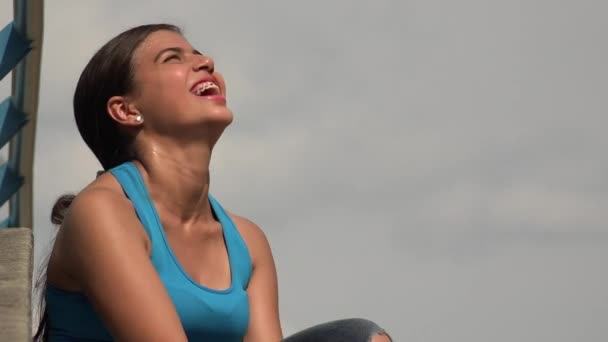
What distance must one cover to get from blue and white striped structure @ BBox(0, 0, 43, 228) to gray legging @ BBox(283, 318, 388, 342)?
8720mm

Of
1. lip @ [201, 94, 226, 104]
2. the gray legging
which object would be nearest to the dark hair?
lip @ [201, 94, 226, 104]

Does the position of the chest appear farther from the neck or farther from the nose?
the nose

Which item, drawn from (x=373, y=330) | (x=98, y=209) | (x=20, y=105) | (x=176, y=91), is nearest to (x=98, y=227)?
(x=98, y=209)

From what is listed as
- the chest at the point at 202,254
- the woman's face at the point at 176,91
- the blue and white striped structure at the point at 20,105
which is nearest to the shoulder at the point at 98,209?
the chest at the point at 202,254

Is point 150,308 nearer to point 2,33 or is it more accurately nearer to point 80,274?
point 80,274

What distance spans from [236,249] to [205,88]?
1.51 feet

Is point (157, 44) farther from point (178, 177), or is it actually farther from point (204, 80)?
point (178, 177)

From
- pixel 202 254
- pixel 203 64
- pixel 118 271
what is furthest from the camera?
pixel 203 64

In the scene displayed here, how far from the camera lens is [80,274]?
3.62 meters

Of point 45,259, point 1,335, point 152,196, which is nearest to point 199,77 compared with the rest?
point 152,196

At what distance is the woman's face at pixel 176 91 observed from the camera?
3893 millimetres

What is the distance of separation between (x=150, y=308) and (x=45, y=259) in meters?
0.64

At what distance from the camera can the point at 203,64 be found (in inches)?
158

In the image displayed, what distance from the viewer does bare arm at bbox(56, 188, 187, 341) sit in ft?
11.4
